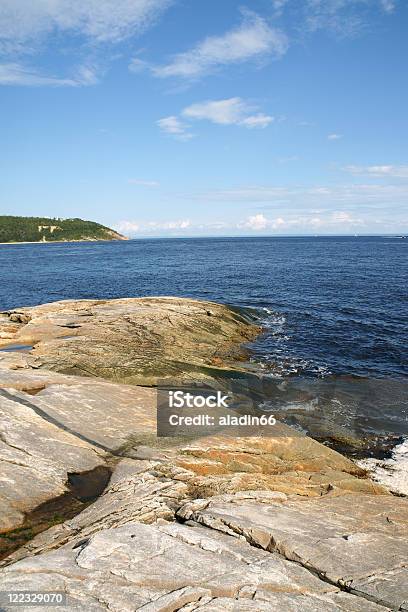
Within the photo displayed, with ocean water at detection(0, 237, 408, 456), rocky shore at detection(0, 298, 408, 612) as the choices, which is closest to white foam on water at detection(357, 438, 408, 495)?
rocky shore at detection(0, 298, 408, 612)

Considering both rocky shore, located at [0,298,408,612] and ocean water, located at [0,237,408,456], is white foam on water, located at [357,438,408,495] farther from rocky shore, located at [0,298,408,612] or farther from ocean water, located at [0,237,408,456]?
ocean water, located at [0,237,408,456]

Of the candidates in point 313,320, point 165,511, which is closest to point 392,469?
point 165,511

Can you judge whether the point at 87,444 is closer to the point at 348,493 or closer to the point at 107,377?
the point at 107,377

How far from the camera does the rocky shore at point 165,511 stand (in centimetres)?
704

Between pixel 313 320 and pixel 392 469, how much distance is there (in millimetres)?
23074

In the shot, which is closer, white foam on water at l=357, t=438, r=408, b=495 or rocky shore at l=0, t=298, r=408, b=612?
rocky shore at l=0, t=298, r=408, b=612

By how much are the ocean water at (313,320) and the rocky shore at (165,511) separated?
18.6 feet

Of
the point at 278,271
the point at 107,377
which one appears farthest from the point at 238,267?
the point at 107,377

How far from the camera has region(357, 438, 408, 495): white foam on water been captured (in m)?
13.9

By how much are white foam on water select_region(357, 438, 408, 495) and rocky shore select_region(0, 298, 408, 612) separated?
0.62 metres

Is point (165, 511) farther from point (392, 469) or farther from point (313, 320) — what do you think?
point (313, 320)

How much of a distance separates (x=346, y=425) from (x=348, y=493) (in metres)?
7.24

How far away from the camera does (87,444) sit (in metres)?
13.0

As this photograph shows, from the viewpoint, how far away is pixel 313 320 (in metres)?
37.4
